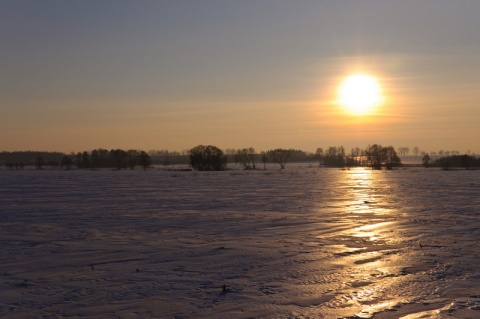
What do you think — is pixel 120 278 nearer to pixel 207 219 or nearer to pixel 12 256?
pixel 12 256

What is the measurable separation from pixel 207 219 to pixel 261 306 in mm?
11182

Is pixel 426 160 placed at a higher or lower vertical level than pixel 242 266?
higher

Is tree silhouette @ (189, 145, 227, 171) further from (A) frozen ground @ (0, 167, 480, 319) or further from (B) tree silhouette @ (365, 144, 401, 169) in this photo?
(A) frozen ground @ (0, 167, 480, 319)

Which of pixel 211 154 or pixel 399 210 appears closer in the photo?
pixel 399 210

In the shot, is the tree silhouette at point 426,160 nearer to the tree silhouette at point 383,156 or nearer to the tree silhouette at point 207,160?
the tree silhouette at point 383,156

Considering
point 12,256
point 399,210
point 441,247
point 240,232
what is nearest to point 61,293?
point 12,256

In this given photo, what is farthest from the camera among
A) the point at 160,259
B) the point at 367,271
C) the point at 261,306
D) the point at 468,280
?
the point at 160,259

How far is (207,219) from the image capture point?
1858 centimetres

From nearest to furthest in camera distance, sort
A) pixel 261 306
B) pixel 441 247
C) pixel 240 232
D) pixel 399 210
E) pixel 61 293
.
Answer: pixel 261 306 → pixel 61 293 → pixel 441 247 → pixel 240 232 → pixel 399 210

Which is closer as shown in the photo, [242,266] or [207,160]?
[242,266]

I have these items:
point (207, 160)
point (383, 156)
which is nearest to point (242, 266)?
point (207, 160)

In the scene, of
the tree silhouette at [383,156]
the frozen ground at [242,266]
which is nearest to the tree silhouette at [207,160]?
the tree silhouette at [383,156]

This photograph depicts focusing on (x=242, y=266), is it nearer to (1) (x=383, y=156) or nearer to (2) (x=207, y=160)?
(2) (x=207, y=160)

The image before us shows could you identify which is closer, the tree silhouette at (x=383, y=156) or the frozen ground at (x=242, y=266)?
the frozen ground at (x=242, y=266)
